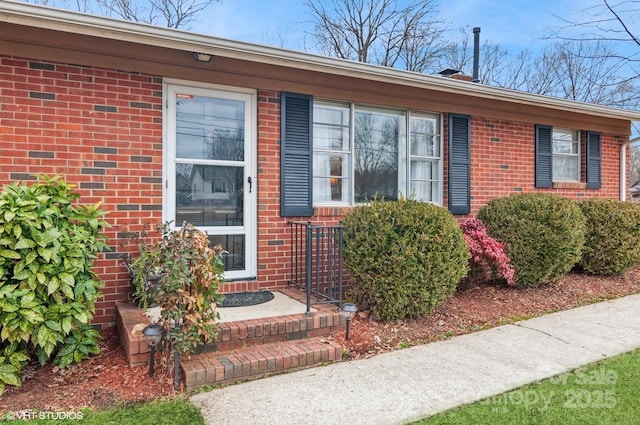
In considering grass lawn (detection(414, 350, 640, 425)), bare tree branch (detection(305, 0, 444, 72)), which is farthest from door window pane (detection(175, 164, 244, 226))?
bare tree branch (detection(305, 0, 444, 72))

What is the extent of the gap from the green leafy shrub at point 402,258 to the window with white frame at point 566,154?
4.13m

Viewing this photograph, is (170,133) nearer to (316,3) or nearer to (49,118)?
(49,118)

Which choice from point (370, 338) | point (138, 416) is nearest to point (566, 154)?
point (370, 338)

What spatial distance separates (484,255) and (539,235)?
0.76 meters

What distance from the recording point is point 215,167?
15.3 feet

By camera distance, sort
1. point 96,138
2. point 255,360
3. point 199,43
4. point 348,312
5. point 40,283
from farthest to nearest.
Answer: point 96,138 < point 199,43 < point 348,312 < point 255,360 < point 40,283

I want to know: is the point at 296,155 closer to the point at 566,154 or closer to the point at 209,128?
the point at 209,128

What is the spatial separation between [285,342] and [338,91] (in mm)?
3001

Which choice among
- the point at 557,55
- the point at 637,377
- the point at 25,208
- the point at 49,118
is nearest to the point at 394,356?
the point at 637,377

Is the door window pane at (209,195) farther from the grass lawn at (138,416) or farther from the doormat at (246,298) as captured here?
the grass lawn at (138,416)

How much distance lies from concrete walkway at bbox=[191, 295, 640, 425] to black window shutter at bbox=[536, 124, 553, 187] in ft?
9.94

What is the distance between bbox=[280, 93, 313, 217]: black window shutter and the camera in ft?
16.1

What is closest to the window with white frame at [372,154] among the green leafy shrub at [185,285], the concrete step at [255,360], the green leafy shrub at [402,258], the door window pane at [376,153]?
the door window pane at [376,153]

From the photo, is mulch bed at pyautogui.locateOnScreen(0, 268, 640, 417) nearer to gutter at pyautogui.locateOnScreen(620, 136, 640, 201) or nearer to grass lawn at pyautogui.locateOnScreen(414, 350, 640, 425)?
grass lawn at pyautogui.locateOnScreen(414, 350, 640, 425)
